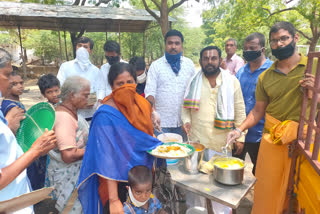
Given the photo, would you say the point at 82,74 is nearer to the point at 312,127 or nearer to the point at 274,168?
the point at 274,168

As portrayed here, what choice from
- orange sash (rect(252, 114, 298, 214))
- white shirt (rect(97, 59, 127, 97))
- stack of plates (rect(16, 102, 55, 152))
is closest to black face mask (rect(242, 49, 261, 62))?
orange sash (rect(252, 114, 298, 214))

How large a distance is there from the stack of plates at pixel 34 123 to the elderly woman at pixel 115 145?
2.39 feet

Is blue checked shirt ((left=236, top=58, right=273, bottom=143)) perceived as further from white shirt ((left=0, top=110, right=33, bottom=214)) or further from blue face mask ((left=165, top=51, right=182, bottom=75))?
white shirt ((left=0, top=110, right=33, bottom=214))

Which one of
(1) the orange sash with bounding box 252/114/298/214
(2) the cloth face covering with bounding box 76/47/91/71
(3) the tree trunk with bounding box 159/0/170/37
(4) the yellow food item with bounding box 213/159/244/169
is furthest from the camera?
(3) the tree trunk with bounding box 159/0/170/37

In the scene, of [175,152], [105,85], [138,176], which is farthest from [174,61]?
[138,176]

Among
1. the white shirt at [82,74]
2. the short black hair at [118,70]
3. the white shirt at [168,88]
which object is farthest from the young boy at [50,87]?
the short black hair at [118,70]

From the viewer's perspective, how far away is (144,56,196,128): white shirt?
11.1 feet

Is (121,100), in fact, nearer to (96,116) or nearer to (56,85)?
(96,116)

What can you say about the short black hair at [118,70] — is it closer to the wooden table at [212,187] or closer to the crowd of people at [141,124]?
the crowd of people at [141,124]

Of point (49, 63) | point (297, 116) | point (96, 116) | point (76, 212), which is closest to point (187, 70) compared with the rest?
point (297, 116)

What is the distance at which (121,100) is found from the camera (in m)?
1.91

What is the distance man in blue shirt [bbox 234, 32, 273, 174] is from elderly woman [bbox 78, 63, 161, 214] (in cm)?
180

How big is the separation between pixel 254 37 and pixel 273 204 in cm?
248

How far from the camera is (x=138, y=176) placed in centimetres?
187
